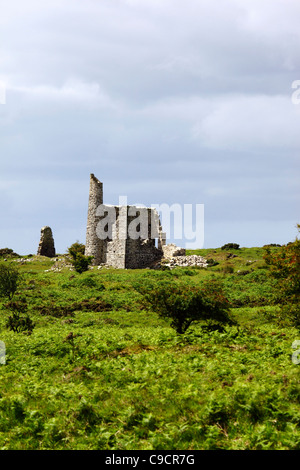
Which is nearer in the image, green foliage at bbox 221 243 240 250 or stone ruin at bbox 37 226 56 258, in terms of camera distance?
stone ruin at bbox 37 226 56 258

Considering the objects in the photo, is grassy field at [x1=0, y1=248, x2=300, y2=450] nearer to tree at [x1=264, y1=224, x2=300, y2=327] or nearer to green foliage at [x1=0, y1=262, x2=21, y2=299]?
tree at [x1=264, y1=224, x2=300, y2=327]

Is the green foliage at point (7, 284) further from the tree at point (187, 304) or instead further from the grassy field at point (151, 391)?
the tree at point (187, 304)

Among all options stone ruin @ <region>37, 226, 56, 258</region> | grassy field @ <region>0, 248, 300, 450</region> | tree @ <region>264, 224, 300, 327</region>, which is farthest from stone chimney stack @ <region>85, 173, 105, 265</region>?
tree @ <region>264, 224, 300, 327</region>

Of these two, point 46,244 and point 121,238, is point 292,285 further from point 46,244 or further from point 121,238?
point 46,244

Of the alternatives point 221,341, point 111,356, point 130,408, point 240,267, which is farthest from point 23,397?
point 240,267

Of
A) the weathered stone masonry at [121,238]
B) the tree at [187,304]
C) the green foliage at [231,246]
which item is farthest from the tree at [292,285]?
the green foliage at [231,246]

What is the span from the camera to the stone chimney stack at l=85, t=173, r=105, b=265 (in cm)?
5659

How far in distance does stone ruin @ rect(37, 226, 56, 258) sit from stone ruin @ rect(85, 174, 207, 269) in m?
12.9

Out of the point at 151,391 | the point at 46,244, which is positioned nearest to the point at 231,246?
the point at 46,244

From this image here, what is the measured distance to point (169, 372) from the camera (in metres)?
12.0

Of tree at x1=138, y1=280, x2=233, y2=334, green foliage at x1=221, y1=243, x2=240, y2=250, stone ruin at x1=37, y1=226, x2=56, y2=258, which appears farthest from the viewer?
green foliage at x1=221, y1=243, x2=240, y2=250

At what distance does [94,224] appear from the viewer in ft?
187

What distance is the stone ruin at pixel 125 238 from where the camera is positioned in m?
52.7

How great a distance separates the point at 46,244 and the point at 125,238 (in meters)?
20.7
